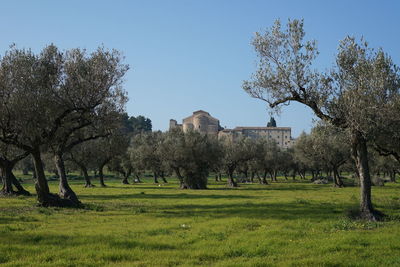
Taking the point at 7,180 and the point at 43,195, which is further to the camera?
the point at 7,180

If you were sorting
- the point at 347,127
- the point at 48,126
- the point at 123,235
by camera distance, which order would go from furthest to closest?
the point at 48,126, the point at 347,127, the point at 123,235

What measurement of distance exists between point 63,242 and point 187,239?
448 centimetres

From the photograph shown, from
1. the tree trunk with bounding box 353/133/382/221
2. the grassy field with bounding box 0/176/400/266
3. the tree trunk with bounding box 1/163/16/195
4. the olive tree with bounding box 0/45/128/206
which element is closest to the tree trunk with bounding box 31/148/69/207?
the olive tree with bounding box 0/45/128/206

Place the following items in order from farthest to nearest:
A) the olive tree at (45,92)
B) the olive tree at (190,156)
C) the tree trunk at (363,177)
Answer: the olive tree at (190,156)
the olive tree at (45,92)
the tree trunk at (363,177)

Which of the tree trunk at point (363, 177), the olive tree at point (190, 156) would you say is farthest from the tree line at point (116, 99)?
the olive tree at point (190, 156)

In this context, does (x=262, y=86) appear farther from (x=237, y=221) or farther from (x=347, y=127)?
(x=237, y=221)

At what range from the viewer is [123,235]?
1694 cm

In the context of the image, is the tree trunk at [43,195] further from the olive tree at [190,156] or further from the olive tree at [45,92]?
the olive tree at [190,156]

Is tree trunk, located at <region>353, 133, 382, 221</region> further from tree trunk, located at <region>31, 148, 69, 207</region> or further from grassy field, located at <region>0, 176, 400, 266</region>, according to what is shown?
tree trunk, located at <region>31, 148, 69, 207</region>

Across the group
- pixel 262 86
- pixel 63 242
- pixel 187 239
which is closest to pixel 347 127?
pixel 262 86

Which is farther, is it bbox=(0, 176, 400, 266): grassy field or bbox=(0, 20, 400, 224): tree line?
bbox=(0, 20, 400, 224): tree line

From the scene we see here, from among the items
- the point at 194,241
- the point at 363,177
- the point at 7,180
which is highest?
the point at 363,177

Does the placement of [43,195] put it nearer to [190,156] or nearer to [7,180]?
[7,180]

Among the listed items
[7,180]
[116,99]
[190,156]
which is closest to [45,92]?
[116,99]
